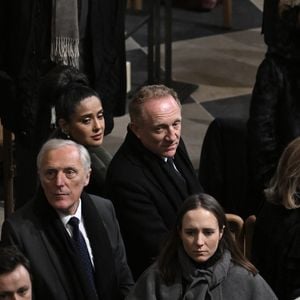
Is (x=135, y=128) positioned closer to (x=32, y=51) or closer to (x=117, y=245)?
(x=117, y=245)


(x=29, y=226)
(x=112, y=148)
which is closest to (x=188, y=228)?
(x=29, y=226)

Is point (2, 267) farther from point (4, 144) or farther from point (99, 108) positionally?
point (4, 144)

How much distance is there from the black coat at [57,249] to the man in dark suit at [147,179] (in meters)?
0.19

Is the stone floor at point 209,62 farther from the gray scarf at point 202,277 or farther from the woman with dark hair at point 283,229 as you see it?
the gray scarf at point 202,277

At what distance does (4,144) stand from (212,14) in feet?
14.1

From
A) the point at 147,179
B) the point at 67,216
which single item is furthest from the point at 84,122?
the point at 67,216

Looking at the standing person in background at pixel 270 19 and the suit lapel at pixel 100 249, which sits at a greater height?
the standing person in background at pixel 270 19

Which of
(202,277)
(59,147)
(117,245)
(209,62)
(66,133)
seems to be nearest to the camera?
(202,277)

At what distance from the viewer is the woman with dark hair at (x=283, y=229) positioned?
4.95 metres

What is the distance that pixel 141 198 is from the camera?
4.97m

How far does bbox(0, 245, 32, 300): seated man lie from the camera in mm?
4332

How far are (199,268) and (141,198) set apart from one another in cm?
48

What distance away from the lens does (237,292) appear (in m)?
4.60

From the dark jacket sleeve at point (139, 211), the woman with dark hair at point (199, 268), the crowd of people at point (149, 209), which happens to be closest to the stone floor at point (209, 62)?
the crowd of people at point (149, 209)
